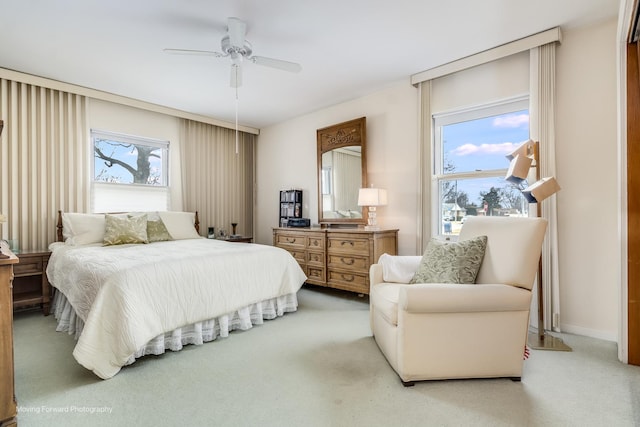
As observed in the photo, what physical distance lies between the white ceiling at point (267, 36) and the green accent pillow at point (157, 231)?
1.64 m

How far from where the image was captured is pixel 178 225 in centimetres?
409

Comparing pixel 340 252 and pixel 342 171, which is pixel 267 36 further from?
pixel 340 252

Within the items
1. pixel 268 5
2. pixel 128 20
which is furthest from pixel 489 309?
pixel 128 20

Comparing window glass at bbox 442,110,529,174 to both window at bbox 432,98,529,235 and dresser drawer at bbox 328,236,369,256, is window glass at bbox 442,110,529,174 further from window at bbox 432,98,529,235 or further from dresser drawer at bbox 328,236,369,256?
dresser drawer at bbox 328,236,369,256

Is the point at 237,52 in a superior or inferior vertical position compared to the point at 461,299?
superior

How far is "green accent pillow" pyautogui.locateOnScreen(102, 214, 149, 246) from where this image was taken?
3.42m

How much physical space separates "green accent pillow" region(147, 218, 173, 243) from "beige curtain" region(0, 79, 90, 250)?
0.90 meters

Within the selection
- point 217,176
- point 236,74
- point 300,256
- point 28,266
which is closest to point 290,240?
point 300,256

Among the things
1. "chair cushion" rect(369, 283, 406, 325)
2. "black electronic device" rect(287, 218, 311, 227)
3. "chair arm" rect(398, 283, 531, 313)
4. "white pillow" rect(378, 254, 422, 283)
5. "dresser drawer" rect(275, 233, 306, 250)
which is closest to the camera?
"chair arm" rect(398, 283, 531, 313)

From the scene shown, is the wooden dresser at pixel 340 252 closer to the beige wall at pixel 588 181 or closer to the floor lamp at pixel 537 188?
the floor lamp at pixel 537 188

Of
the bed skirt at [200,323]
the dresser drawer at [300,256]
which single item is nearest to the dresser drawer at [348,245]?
the dresser drawer at [300,256]

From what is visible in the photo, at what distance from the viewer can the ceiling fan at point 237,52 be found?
248 centimetres

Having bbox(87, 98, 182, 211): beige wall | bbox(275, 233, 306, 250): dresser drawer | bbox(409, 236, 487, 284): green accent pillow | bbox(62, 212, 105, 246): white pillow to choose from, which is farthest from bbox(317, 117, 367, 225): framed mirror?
bbox(62, 212, 105, 246): white pillow

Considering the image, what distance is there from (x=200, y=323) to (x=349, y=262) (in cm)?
177
